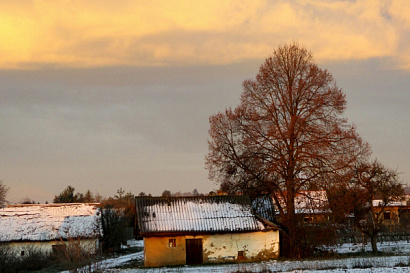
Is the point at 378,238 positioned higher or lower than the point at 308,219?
lower

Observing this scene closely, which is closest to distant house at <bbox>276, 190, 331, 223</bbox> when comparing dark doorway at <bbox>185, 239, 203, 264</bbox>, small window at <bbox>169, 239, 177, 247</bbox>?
dark doorway at <bbox>185, 239, 203, 264</bbox>

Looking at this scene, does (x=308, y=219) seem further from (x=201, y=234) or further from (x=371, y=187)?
(x=201, y=234)

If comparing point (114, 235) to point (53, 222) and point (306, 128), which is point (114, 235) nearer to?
point (53, 222)

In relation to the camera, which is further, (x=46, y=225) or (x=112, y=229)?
(x=112, y=229)

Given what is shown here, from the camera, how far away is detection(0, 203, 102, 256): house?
141ft

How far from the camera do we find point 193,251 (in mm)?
31969

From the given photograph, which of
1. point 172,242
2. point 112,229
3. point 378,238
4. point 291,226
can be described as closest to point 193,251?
point 172,242

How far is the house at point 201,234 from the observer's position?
104 ft

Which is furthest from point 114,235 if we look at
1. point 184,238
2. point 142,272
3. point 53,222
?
point 142,272

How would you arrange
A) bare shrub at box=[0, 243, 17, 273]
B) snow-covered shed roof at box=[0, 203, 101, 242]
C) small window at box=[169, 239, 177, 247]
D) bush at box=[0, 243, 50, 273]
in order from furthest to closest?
snow-covered shed roof at box=[0, 203, 101, 242], small window at box=[169, 239, 177, 247], bush at box=[0, 243, 50, 273], bare shrub at box=[0, 243, 17, 273]

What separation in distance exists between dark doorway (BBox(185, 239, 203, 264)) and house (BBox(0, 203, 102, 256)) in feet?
40.4

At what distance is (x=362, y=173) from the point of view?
116ft

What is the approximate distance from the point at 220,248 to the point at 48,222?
67.0 ft

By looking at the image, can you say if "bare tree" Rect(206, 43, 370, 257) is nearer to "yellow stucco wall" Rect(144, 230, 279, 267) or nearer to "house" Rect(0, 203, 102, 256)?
"yellow stucco wall" Rect(144, 230, 279, 267)
